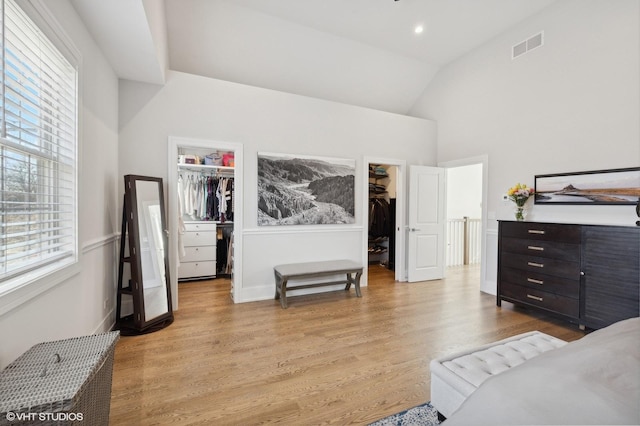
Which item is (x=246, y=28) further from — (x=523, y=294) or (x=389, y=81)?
(x=523, y=294)

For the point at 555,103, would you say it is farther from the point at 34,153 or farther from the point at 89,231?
the point at 89,231

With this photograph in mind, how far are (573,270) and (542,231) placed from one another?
0.47 meters

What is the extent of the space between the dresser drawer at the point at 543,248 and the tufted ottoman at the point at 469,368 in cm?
152

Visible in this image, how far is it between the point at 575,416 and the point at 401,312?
2.69 meters

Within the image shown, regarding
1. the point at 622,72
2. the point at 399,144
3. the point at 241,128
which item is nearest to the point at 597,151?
the point at 622,72

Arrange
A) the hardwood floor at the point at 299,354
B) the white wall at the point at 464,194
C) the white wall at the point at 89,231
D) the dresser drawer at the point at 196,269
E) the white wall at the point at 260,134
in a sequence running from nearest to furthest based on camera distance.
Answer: the white wall at the point at 89,231
the hardwood floor at the point at 299,354
the white wall at the point at 260,134
the dresser drawer at the point at 196,269
the white wall at the point at 464,194

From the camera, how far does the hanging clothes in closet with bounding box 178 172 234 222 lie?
468cm

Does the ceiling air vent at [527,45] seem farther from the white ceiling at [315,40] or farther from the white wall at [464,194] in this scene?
the white wall at [464,194]

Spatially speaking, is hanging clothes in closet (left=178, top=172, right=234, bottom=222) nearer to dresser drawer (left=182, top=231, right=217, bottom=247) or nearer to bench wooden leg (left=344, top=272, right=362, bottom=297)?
dresser drawer (left=182, top=231, right=217, bottom=247)

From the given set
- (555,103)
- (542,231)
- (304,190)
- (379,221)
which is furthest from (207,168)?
(555,103)

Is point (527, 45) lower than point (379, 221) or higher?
higher

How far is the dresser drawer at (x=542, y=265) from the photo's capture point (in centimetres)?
288

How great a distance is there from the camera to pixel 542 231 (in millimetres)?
3125
